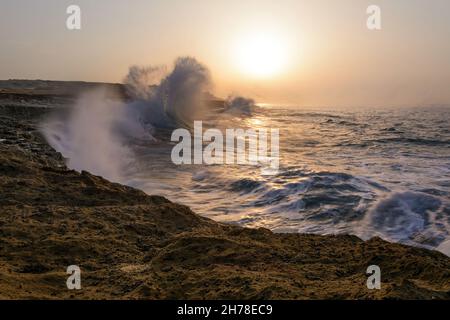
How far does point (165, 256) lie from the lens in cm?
451

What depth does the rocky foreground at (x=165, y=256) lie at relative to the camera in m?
3.50

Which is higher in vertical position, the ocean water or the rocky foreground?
the rocky foreground

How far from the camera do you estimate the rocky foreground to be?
138 inches

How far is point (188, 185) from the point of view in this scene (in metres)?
11.2

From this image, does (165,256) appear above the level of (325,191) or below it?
above

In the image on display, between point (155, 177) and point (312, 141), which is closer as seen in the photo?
point (155, 177)

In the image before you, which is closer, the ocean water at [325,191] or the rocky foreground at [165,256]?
the rocky foreground at [165,256]

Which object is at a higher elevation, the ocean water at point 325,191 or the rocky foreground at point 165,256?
the rocky foreground at point 165,256

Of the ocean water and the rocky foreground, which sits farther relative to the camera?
the ocean water

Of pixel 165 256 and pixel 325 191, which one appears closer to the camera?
pixel 165 256

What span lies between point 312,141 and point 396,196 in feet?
43.3

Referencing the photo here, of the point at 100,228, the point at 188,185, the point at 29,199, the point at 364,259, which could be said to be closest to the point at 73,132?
the point at 188,185
